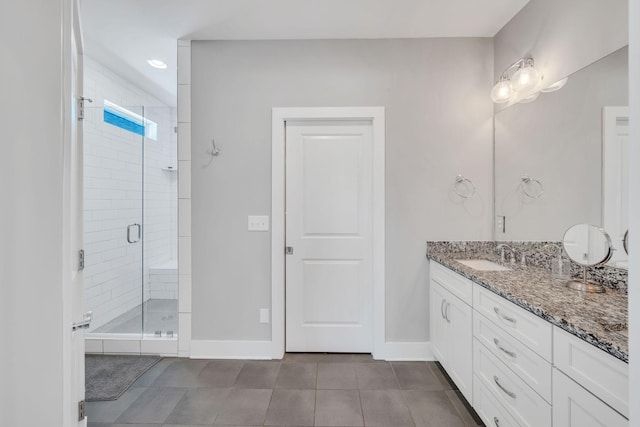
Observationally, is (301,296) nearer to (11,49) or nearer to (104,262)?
(104,262)

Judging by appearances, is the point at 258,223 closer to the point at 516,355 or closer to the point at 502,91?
the point at 516,355

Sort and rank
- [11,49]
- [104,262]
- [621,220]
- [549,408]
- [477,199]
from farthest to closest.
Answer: [104,262]
[477,199]
[621,220]
[549,408]
[11,49]

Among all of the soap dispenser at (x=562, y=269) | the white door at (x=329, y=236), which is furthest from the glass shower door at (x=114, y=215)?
the soap dispenser at (x=562, y=269)

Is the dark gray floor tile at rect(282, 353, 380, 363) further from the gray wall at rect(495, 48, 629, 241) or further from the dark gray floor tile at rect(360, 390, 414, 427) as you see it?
the gray wall at rect(495, 48, 629, 241)

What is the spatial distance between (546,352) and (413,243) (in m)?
1.38

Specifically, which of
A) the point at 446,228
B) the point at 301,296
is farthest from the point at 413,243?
the point at 301,296

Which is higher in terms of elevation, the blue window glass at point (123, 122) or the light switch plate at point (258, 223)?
Answer: the blue window glass at point (123, 122)

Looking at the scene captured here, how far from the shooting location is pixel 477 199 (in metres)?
→ 2.51

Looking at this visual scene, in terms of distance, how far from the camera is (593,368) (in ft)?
3.22

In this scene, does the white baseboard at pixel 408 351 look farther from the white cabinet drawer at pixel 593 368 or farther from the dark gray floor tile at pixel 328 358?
the white cabinet drawer at pixel 593 368

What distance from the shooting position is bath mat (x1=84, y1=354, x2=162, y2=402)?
2051 millimetres

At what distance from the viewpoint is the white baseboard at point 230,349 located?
2.53m

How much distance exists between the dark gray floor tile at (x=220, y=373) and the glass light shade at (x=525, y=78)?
2.89 metres

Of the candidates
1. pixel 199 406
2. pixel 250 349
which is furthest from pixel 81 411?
pixel 250 349
